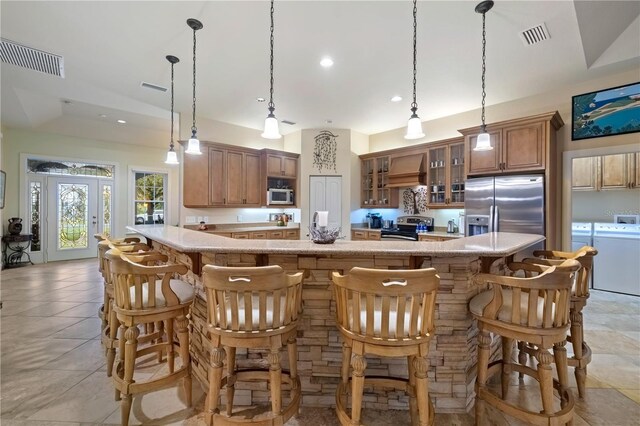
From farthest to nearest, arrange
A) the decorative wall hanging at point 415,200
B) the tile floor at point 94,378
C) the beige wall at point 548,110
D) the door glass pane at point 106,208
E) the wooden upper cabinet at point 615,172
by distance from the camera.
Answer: the door glass pane at point 106,208 < the decorative wall hanging at point 415,200 < the wooden upper cabinet at point 615,172 < the beige wall at point 548,110 < the tile floor at point 94,378

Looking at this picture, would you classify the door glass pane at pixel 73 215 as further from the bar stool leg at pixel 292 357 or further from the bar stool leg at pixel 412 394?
the bar stool leg at pixel 412 394

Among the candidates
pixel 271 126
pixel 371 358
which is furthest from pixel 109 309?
pixel 371 358

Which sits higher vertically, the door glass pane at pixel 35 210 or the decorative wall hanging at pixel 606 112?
the decorative wall hanging at pixel 606 112

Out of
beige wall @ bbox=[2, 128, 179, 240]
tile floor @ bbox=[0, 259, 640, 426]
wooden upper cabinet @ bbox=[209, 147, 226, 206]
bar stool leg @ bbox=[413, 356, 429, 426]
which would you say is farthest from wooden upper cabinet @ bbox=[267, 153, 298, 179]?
bar stool leg @ bbox=[413, 356, 429, 426]

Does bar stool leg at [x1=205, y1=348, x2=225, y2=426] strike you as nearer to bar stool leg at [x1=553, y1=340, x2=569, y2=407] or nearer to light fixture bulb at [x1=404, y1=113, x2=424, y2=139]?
bar stool leg at [x1=553, y1=340, x2=569, y2=407]

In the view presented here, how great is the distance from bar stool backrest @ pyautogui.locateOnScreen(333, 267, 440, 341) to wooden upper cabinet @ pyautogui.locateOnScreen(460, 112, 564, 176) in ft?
11.5

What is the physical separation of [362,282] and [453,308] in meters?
0.89

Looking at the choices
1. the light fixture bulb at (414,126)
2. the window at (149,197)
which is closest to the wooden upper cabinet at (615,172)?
the light fixture bulb at (414,126)

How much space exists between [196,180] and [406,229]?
Result: 155 inches

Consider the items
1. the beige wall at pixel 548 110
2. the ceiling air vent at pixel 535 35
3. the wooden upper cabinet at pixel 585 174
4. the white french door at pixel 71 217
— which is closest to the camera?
the ceiling air vent at pixel 535 35

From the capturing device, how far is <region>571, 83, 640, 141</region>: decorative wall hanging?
141 inches

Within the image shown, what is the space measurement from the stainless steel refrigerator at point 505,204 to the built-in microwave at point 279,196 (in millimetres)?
3368

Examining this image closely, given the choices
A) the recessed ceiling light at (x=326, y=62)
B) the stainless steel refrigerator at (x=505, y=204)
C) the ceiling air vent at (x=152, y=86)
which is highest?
the ceiling air vent at (x=152, y=86)

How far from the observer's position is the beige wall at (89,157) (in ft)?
19.1
